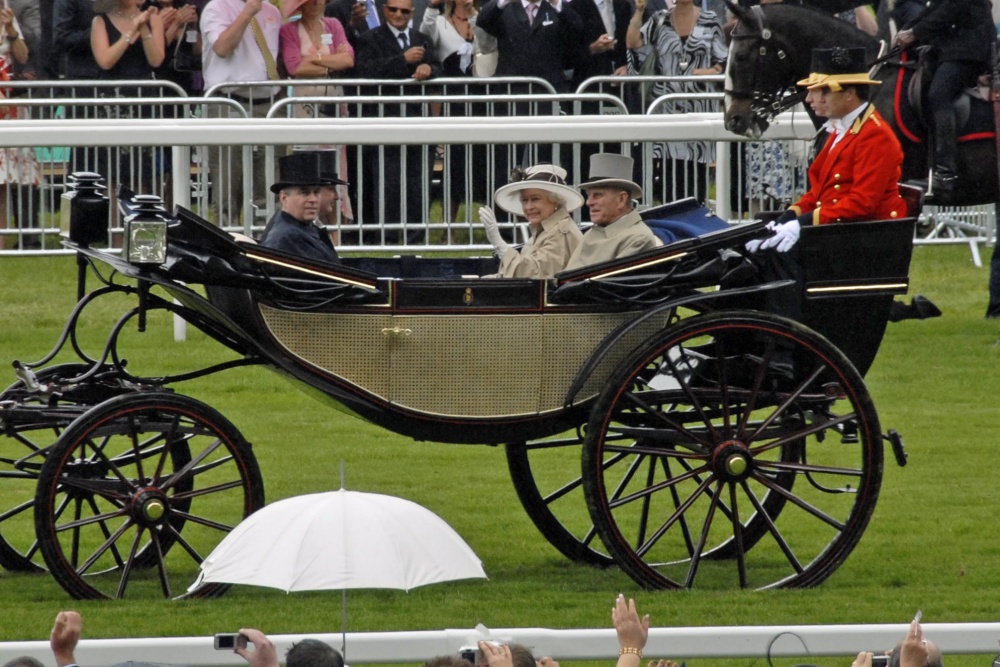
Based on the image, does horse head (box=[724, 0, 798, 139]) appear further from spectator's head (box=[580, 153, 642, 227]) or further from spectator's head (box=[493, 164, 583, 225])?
spectator's head (box=[580, 153, 642, 227])

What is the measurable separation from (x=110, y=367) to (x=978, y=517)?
3797 mm

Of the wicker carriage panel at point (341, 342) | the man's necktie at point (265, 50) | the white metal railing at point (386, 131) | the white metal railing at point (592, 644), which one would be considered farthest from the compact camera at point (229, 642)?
the man's necktie at point (265, 50)

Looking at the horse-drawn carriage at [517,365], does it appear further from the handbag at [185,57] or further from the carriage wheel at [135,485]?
the handbag at [185,57]

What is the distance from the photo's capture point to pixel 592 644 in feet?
17.2

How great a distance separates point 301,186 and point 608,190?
1.28 metres

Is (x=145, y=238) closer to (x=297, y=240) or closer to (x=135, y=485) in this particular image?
(x=135, y=485)

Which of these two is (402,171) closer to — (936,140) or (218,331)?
(936,140)

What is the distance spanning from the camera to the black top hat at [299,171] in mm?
8336

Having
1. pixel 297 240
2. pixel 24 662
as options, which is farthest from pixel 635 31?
pixel 24 662

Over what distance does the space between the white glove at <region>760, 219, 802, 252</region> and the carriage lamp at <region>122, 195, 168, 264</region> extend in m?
2.15

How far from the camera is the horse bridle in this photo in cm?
1153

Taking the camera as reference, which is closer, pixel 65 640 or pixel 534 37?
pixel 65 640

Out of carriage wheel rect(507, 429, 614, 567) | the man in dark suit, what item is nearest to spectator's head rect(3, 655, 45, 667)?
carriage wheel rect(507, 429, 614, 567)

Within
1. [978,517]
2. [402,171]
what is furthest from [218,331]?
[402,171]
